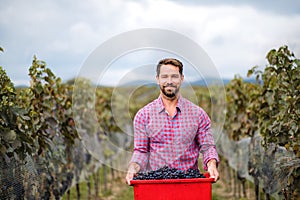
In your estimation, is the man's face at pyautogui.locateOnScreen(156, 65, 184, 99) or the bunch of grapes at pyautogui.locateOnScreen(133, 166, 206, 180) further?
the man's face at pyautogui.locateOnScreen(156, 65, 184, 99)

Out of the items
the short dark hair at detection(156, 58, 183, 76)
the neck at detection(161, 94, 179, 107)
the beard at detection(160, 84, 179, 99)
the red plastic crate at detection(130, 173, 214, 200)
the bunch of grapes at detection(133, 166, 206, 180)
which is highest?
the short dark hair at detection(156, 58, 183, 76)

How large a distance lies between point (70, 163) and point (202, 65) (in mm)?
4958

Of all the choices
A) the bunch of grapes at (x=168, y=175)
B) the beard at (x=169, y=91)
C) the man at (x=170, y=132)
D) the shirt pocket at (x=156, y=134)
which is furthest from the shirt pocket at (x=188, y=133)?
the bunch of grapes at (x=168, y=175)

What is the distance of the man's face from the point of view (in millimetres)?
3355

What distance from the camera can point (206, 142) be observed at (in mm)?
3439

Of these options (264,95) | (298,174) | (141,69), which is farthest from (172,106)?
(264,95)

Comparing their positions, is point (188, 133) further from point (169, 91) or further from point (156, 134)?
point (169, 91)

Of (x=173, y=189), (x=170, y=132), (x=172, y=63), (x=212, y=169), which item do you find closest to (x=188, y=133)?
(x=170, y=132)

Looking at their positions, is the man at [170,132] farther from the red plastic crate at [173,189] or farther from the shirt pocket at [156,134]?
the red plastic crate at [173,189]

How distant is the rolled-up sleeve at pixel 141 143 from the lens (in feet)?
11.3

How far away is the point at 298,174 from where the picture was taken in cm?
499

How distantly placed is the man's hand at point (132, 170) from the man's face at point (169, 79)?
0.55 meters

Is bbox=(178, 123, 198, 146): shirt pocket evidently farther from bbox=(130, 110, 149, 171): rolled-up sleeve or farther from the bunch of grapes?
the bunch of grapes

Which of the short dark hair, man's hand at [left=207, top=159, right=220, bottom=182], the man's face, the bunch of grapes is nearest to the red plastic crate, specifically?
the bunch of grapes
